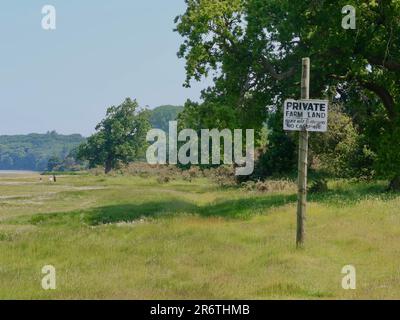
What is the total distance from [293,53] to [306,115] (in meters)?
17.5

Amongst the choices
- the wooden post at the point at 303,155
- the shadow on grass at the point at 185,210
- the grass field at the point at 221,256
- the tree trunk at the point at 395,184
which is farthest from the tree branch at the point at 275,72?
the wooden post at the point at 303,155

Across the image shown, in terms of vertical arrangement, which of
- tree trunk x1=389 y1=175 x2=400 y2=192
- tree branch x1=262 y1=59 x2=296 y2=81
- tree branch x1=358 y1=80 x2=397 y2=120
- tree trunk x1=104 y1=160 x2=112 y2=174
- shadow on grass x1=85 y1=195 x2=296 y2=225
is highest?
tree branch x1=262 y1=59 x2=296 y2=81

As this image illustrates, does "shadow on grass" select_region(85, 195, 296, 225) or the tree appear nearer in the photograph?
"shadow on grass" select_region(85, 195, 296, 225)

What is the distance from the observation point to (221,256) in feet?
52.3

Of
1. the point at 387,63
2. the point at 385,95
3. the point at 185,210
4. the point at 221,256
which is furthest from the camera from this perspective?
the point at 385,95

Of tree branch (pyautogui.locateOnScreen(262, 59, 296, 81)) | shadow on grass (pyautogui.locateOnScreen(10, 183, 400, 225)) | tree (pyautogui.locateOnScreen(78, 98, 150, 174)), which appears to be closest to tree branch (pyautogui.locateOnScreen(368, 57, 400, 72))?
tree branch (pyautogui.locateOnScreen(262, 59, 296, 81))

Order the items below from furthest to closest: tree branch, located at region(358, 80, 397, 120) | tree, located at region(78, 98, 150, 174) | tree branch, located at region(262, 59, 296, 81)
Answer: tree, located at region(78, 98, 150, 174) < tree branch, located at region(358, 80, 397, 120) < tree branch, located at region(262, 59, 296, 81)

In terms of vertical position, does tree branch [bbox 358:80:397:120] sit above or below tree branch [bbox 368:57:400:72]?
below

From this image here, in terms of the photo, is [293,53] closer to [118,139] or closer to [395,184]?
[395,184]

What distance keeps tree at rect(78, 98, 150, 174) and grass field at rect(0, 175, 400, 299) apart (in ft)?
362

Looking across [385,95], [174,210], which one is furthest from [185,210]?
[385,95]

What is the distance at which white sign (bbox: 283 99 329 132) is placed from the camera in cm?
1653

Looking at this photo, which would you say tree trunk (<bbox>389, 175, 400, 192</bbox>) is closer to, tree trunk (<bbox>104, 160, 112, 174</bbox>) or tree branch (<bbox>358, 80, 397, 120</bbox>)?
tree branch (<bbox>358, 80, 397, 120</bbox>)
